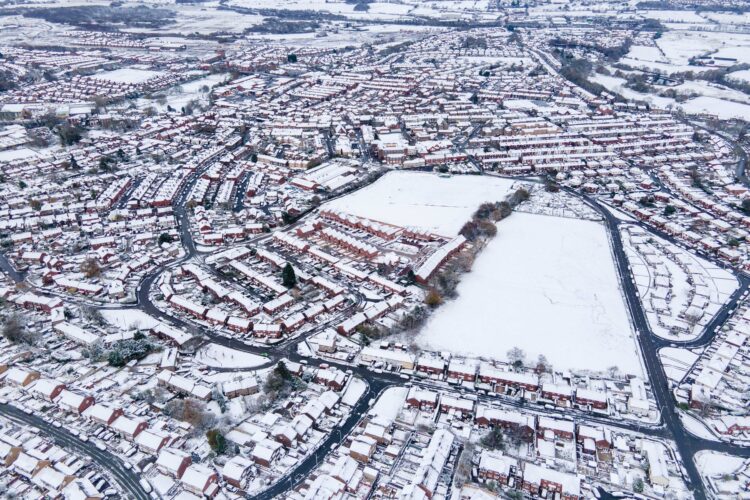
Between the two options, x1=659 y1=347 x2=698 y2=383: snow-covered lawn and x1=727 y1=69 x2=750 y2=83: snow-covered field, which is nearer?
x1=659 y1=347 x2=698 y2=383: snow-covered lawn

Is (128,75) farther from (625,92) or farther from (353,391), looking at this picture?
(625,92)

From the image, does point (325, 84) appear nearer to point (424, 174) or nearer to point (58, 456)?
point (424, 174)

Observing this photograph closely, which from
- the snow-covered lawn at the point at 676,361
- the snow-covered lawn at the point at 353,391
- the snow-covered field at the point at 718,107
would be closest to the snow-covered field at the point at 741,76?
the snow-covered field at the point at 718,107

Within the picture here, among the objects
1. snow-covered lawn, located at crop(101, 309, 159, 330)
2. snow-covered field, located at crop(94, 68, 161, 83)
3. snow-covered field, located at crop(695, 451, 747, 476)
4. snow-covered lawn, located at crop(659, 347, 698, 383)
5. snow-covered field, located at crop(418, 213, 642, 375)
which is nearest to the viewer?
snow-covered field, located at crop(695, 451, 747, 476)

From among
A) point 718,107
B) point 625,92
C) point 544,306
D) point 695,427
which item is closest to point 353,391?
point 544,306

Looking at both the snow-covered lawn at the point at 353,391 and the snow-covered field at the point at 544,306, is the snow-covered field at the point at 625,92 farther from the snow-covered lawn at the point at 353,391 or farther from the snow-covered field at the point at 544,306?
the snow-covered lawn at the point at 353,391

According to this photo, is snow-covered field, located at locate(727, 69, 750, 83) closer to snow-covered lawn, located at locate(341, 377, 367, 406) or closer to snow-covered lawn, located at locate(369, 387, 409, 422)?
snow-covered lawn, located at locate(369, 387, 409, 422)

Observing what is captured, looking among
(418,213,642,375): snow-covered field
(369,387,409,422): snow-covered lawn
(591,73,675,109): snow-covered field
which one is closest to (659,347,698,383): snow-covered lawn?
(418,213,642,375): snow-covered field
